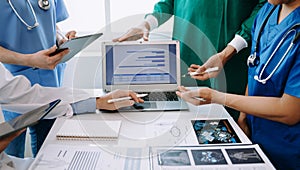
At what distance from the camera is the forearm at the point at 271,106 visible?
104 cm

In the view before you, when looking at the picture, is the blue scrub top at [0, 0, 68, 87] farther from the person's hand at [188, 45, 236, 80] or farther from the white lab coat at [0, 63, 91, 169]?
the person's hand at [188, 45, 236, 80]

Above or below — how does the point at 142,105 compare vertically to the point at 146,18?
below

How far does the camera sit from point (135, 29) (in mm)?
1584

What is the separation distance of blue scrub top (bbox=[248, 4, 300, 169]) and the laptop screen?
368 mm

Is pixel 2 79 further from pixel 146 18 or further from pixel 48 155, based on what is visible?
pixel 146 18

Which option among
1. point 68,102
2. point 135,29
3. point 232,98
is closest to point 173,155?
point 232,98

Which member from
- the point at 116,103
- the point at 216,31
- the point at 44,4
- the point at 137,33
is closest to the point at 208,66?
the point at 216,31

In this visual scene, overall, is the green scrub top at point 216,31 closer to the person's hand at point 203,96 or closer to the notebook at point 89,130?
the person's hand at point 203,96

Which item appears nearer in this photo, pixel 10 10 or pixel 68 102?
pixel 68 102

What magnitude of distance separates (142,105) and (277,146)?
0.52 m

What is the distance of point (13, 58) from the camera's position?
130cm

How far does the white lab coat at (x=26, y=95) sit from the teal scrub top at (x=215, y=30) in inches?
22.7

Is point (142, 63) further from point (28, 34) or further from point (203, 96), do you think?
point (28, 34)

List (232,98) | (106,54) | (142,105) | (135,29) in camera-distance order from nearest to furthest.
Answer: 1. (232,98)
2. (142,105)
3. (106,54)
4. (135,29)
